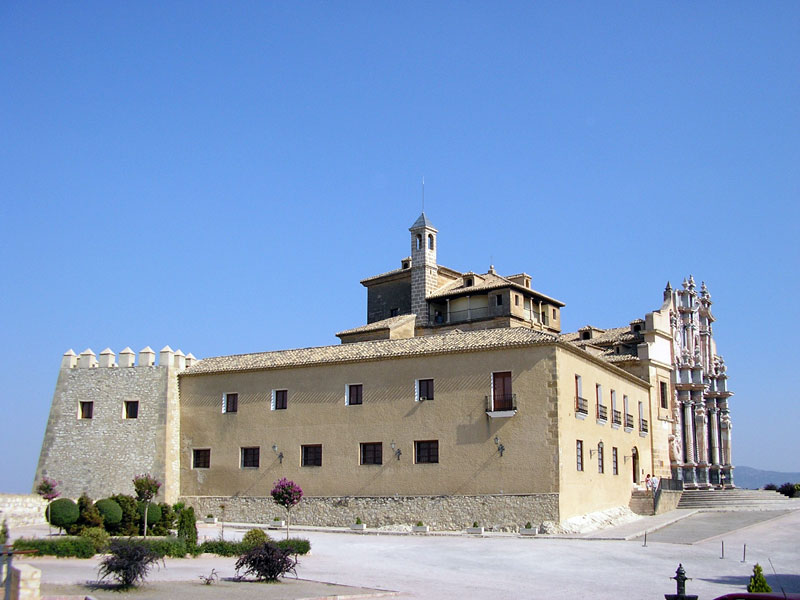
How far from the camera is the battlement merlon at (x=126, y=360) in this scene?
4047 centimetres

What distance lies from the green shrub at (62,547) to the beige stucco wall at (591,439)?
15983 millimetres

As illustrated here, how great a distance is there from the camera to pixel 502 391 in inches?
1280

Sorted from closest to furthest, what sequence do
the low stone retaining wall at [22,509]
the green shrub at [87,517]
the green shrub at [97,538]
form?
the green shrub at [97,538]
the green shrub at [87,517]
the low stone retaining wall at [22,509]

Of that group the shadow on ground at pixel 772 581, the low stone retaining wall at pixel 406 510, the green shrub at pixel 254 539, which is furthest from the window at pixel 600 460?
the green shrub at pixel 254 539

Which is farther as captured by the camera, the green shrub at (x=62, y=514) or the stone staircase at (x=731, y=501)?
the stone staircase at (x=731, y=501)

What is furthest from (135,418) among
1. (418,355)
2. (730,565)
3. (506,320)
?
(730,565)

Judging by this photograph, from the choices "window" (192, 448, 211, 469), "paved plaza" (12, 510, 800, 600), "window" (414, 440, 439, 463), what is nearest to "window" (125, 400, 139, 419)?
"window" (192, 448, 211, 469)

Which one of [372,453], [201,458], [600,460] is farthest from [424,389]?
[201,458]

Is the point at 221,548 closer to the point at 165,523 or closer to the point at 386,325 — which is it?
the point at 165,523

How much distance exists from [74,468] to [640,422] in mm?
26797

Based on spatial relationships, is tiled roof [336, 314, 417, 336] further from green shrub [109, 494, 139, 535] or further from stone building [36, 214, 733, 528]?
green shrub [109, 494, 139, 535]

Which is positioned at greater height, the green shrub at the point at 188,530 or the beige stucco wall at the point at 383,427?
the beige stucco wall at the point at 383,427

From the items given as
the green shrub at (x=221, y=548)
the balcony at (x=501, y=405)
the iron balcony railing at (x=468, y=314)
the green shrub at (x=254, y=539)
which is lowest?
the green shrub at (x=221, y=548)

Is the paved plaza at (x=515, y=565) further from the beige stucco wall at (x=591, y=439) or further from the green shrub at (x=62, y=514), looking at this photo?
the green shrub at (x=62, y=514)
